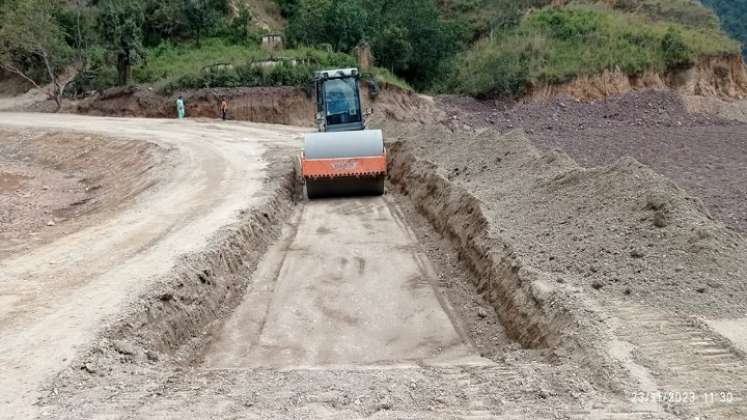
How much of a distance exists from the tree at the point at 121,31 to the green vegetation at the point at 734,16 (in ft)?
233

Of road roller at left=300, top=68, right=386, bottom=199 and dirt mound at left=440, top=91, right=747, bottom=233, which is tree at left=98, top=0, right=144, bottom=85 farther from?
road roller at left=300, top=68, right=386, bottom=199

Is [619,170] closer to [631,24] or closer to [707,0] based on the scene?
[631,24]

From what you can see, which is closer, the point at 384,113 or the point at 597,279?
the point at 597,279

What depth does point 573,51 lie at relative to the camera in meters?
37.2

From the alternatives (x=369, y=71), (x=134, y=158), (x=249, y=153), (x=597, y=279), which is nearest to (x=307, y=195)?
(x=249, y=153)

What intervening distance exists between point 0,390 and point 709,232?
24.6ft

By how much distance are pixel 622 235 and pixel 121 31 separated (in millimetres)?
32186

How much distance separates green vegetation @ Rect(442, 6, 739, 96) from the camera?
35906 mm

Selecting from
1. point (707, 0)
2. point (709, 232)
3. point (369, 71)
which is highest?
point (707, 0)

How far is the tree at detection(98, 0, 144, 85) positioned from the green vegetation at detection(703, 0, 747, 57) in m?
71.1

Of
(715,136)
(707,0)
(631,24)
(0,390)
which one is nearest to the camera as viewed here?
(0,390)

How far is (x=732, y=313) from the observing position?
634 cm
